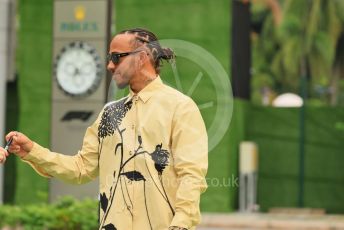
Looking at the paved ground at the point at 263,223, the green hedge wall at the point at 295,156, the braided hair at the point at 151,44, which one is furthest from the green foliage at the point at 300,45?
the braided hair at the point at 151,44

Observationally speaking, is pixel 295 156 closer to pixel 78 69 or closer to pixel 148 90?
pixel 78 69

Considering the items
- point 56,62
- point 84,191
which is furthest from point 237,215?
point 56,62

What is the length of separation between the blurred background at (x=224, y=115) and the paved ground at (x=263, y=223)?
875 mm

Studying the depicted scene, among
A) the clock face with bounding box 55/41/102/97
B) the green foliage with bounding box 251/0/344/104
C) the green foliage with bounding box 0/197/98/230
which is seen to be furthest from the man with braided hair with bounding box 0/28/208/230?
the green foliage with bounding box 251/0/344/104

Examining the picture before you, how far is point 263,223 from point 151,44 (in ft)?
42.5

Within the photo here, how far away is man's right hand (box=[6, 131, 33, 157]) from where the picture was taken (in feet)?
16.6

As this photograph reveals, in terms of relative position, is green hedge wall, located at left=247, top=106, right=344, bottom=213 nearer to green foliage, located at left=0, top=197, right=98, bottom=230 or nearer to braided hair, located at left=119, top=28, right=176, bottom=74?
green foliage, located at left=0, top=197, right=98, bottom=230

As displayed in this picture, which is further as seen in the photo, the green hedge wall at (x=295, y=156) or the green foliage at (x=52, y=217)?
the green hedge wall at (x=295, y=156)

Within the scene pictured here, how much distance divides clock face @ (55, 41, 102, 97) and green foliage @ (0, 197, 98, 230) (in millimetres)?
7818

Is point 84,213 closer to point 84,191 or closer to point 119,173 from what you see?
point 119,173

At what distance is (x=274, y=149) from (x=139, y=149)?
654 inches

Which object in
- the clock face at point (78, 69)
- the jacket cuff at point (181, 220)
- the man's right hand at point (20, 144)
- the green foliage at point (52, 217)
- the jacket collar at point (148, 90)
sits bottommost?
the green foliage at point (52, 217)

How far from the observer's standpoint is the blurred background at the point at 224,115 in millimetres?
19656

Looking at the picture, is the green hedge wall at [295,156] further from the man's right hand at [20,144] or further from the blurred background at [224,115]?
the man's right hand at [20,144]
